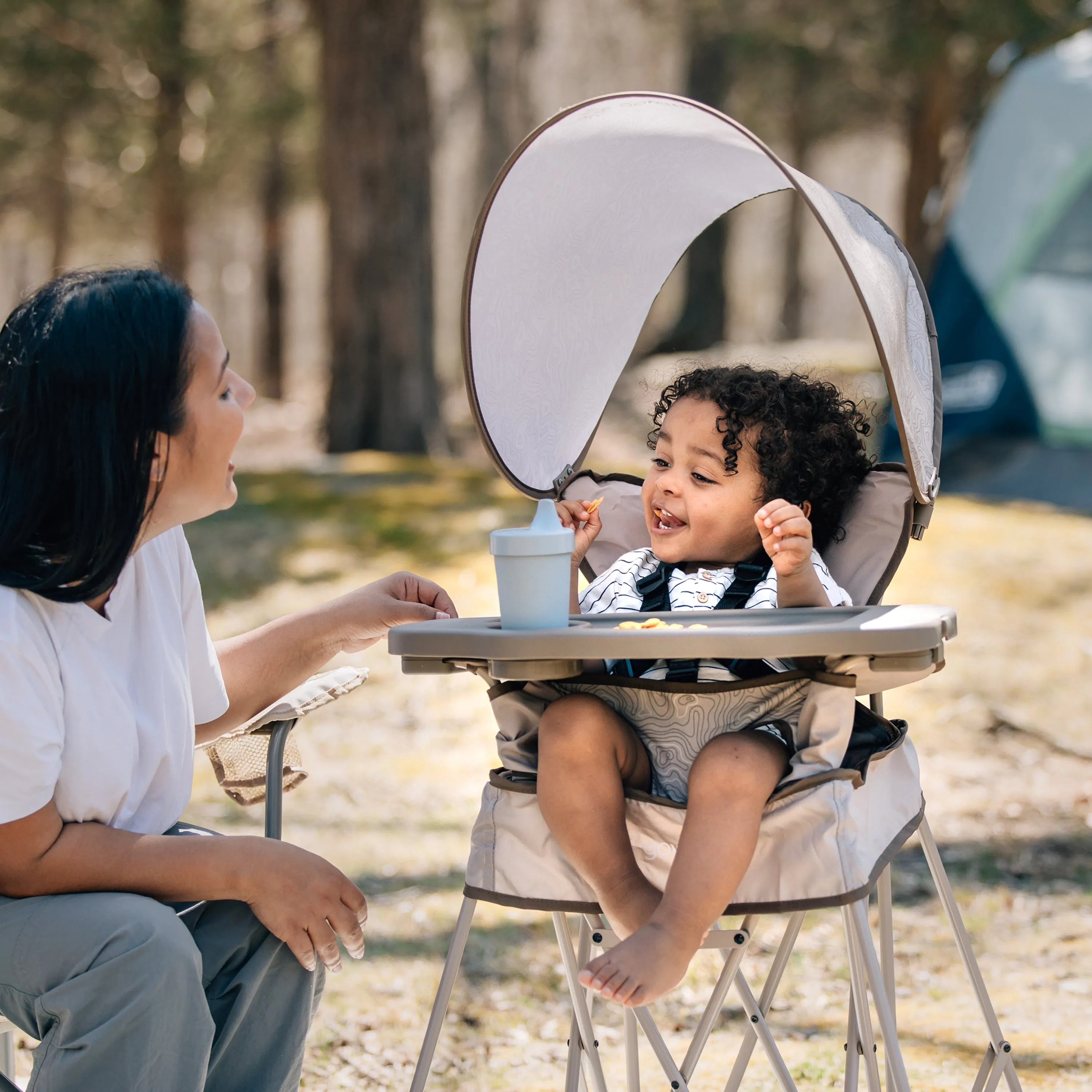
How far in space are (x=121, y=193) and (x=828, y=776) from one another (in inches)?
562

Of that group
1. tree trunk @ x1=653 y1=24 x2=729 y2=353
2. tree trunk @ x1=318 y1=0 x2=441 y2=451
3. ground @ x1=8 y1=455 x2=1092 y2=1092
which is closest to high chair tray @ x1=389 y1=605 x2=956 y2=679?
ground @ x1=8 y1=455 x2=1092 y2=1092

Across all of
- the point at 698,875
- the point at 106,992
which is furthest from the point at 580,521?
the point at 106,992

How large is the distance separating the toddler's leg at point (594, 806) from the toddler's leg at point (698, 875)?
61 millimetres

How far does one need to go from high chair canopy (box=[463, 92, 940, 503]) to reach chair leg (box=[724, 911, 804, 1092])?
658 millimetres

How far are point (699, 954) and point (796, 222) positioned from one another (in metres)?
14.6

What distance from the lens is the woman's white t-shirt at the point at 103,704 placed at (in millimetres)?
1359

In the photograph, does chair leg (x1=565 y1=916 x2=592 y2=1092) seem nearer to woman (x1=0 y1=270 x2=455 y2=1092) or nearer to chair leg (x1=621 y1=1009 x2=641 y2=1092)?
chair leg (x1=621 y1=1009 x2=641 y2=1092)

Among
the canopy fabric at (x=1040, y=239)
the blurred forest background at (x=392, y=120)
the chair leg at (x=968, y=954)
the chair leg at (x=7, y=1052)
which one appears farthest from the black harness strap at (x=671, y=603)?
the canopy fabric at (x=1040, y=239)

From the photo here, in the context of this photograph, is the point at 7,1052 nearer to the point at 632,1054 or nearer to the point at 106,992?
the point at 106,992

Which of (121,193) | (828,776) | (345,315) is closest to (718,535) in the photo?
(828,776)

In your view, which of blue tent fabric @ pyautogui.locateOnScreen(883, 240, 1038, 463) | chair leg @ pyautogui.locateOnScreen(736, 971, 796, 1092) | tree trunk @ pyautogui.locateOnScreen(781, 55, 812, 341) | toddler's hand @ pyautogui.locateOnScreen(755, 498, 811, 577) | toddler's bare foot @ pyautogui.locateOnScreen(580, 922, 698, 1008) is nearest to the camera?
toddler's bare foot @ pyautogui.locateOnScreen(580, 922, 698, 1008)

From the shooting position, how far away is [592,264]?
2193 millimetres

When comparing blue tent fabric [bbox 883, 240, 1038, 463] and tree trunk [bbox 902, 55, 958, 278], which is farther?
tree trunk [bbox 902, 55, 958, 278]

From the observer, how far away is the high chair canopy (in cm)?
188
